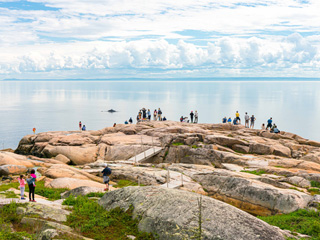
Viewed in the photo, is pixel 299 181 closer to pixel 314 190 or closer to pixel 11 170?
pixel 314 190

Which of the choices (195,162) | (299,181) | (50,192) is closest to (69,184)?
(50,192)

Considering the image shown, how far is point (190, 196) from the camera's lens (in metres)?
13.7

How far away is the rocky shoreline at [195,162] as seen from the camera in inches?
896

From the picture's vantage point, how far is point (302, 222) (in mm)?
16656

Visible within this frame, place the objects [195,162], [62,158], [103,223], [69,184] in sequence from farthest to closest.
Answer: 1. [62,158]
2. [195,162]
3. [69,184]
4. [103,223]

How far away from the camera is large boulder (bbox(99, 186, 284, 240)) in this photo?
11.3 m

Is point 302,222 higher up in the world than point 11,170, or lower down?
higher up

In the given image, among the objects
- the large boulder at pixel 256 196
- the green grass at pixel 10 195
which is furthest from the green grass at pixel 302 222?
the green grass at pixel 10 195

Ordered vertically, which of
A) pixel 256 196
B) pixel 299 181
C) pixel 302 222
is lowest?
pixel 299 181

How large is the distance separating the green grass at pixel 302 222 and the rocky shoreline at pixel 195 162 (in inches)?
60.2

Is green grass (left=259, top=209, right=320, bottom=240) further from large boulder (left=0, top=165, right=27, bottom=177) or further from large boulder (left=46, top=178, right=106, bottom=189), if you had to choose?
large boulder (left=0, top=165, right=27, bottom=177)

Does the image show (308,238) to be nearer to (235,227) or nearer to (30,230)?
(235,227)

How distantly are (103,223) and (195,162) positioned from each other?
2426 cm

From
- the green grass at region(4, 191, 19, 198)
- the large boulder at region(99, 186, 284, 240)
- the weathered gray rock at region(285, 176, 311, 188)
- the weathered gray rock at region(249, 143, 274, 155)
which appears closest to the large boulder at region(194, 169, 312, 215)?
the weathered gray rock at region(285, 176, 311, 188)
